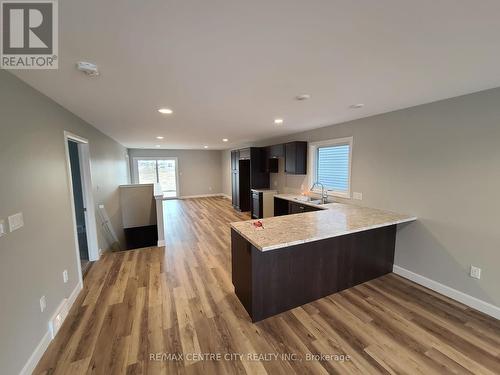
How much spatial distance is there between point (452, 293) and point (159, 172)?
32.0ft

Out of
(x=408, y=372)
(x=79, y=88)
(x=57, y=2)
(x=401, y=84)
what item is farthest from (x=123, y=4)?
(x=408, y=372)

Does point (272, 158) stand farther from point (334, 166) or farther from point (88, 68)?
point (88, 68)

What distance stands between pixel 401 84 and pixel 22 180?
341 centimetres

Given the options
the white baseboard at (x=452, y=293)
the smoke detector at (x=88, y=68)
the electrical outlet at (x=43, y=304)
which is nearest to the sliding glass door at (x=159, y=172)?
the electrical outlet at (x=43, y=304)

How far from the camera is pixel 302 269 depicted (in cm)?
226

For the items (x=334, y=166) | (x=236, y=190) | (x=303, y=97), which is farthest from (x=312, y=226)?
(x=236, y=190)

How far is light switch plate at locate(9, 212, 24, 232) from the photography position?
148 cm

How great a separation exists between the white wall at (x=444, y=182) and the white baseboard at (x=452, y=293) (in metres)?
0.05

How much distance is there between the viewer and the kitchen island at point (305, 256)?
203 cm

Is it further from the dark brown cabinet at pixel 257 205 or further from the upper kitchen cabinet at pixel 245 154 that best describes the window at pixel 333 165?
the upper kitchen cabinet at pixel 245 154

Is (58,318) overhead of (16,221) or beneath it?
beneath

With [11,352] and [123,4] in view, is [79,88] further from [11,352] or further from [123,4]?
[11,352]

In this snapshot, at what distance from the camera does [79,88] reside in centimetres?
193

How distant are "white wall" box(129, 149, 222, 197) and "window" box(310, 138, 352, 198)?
6.43 m
